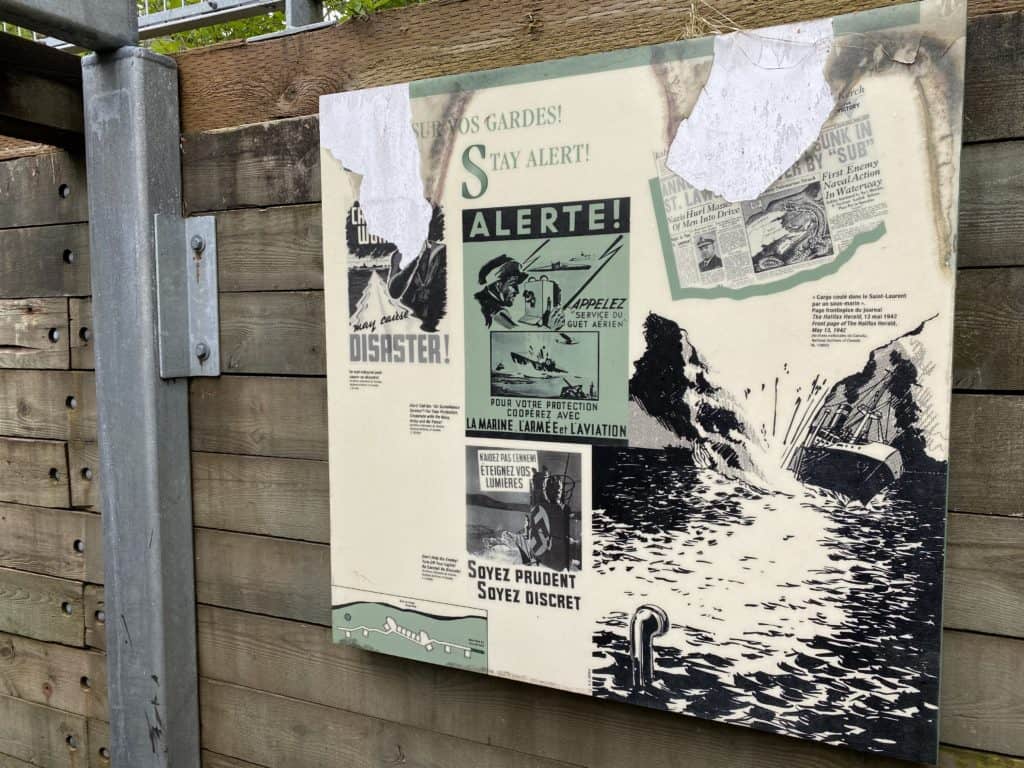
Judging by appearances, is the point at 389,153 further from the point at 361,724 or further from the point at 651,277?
the point at 361,724

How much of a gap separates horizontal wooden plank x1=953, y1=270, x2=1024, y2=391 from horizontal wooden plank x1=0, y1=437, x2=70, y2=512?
1973 millimetres

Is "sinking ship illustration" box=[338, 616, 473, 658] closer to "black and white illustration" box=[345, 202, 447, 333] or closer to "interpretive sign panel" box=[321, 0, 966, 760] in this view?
"interpretive sign panel" box=[321, 0, 966, 760]

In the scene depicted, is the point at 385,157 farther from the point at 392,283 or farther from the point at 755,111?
the point at 755,111

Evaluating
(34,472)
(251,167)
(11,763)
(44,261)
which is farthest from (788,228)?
(11,763)

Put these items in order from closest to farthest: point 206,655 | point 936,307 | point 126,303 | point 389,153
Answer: point 936,307, point 389,153, point 126,303, point 206,655

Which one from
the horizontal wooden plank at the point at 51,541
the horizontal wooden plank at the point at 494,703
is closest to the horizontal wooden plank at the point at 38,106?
the horizontal wooden plank at the point at 51,541

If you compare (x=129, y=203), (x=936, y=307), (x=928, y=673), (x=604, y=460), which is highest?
(x=129, y=203)

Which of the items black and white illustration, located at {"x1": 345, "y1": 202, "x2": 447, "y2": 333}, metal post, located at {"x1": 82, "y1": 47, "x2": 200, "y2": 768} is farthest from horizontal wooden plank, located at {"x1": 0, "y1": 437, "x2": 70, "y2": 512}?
black and white illustration, located at {"x1": 345, "y1": 202, "x2": 447, "y2": 333}

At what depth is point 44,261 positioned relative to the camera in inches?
76.5

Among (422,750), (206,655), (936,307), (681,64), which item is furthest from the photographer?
(206,655)

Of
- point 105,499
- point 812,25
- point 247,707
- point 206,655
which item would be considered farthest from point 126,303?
point 812,25

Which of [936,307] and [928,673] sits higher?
[936,307]

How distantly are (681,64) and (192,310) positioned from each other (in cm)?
115

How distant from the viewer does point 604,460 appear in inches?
51.1
